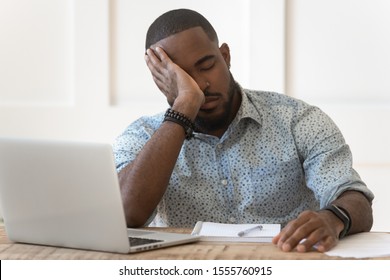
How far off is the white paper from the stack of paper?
0.15 meters

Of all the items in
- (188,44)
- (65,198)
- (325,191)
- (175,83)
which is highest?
(188,44)

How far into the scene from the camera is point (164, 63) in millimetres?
2148

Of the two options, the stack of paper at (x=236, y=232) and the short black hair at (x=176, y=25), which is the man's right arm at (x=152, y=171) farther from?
the short black hair at (x=176, y=25)

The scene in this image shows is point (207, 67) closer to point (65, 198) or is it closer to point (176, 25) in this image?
point (176, 25)

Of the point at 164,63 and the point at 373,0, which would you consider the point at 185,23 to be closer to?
the point at 164,63

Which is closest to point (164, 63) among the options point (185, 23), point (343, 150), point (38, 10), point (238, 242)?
point (185, 23)

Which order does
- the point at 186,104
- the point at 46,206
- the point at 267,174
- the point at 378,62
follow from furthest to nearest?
the point at 378,62 < the point at 267,174 < the point at 186,104 < the point at 46,206

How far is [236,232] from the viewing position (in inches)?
63.7

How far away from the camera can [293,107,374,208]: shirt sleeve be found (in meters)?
1.89

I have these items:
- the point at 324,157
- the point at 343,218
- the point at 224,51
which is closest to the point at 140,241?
the point at 343,218

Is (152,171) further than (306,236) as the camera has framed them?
Yes

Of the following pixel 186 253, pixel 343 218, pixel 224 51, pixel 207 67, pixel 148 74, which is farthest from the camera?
pixel 148 74

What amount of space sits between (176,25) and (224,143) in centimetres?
35

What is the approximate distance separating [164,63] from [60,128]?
937 mm
